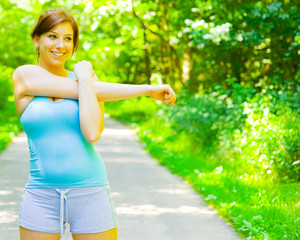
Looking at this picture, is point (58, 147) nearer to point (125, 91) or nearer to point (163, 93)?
point (125, 91)

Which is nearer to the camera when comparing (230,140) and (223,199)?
(223,199)

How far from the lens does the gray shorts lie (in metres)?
2.31

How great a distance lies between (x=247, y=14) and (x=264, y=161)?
4120 mm

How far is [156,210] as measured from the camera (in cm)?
621

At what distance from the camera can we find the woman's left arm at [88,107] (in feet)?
7.52

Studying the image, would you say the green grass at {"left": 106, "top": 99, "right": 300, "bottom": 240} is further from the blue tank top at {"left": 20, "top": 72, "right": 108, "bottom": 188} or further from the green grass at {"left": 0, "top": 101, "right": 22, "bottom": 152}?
the green grass at {"left": 0, "top": 101, "right": 22, "bottom": 152}

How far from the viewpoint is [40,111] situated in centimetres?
231

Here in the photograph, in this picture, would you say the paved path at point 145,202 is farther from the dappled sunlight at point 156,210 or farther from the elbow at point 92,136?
the elbow at point 92,136

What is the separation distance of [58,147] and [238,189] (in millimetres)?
4670

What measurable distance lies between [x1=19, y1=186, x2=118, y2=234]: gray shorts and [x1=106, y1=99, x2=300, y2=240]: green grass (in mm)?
2706

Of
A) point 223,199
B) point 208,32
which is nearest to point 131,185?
point 223,199

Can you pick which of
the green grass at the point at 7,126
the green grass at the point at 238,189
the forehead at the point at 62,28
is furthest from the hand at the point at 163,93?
the green grass at the point at 7,126

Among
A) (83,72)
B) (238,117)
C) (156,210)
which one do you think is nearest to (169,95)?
(83,72)

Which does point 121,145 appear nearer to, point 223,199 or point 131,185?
point 131,185
